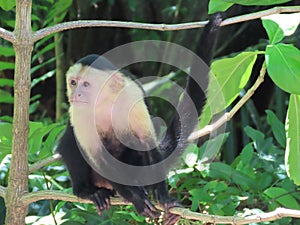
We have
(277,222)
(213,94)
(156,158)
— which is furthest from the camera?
(277,222)

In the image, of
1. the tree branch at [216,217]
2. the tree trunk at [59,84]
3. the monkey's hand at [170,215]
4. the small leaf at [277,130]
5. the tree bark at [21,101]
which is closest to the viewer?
the tree branch at [216,217]

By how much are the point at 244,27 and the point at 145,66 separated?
2.16ft

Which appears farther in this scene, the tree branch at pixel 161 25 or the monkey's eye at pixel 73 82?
the monkey's eye at pixel 73 82

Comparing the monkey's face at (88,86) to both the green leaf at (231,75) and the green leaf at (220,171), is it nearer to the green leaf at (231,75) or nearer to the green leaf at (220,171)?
the green leaf at (231,75)

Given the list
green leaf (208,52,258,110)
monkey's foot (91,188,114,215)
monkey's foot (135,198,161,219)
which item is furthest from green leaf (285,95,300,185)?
monkey's foot (91,188,114,215)

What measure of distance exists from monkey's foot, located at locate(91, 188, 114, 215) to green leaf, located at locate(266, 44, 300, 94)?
659 millimetres

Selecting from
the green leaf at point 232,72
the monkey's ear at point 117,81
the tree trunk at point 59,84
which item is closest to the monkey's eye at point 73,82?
the monkey's ear at point 117,81

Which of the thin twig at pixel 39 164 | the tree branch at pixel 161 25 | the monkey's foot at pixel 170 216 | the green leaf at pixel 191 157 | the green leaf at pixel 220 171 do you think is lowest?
the green leaf at pixel 220 171

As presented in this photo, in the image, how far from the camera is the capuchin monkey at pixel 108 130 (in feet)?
5.18

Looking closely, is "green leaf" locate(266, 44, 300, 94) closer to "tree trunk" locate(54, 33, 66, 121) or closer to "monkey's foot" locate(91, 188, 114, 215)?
"monkey's foot" locate(91, 188, 114, 215)

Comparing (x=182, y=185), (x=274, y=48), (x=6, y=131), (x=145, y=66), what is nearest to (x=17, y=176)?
(x=6, y=131)

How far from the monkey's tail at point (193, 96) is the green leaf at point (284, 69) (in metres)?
0.25

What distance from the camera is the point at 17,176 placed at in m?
1.39

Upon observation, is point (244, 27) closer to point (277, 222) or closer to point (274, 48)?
point (277, 222)
